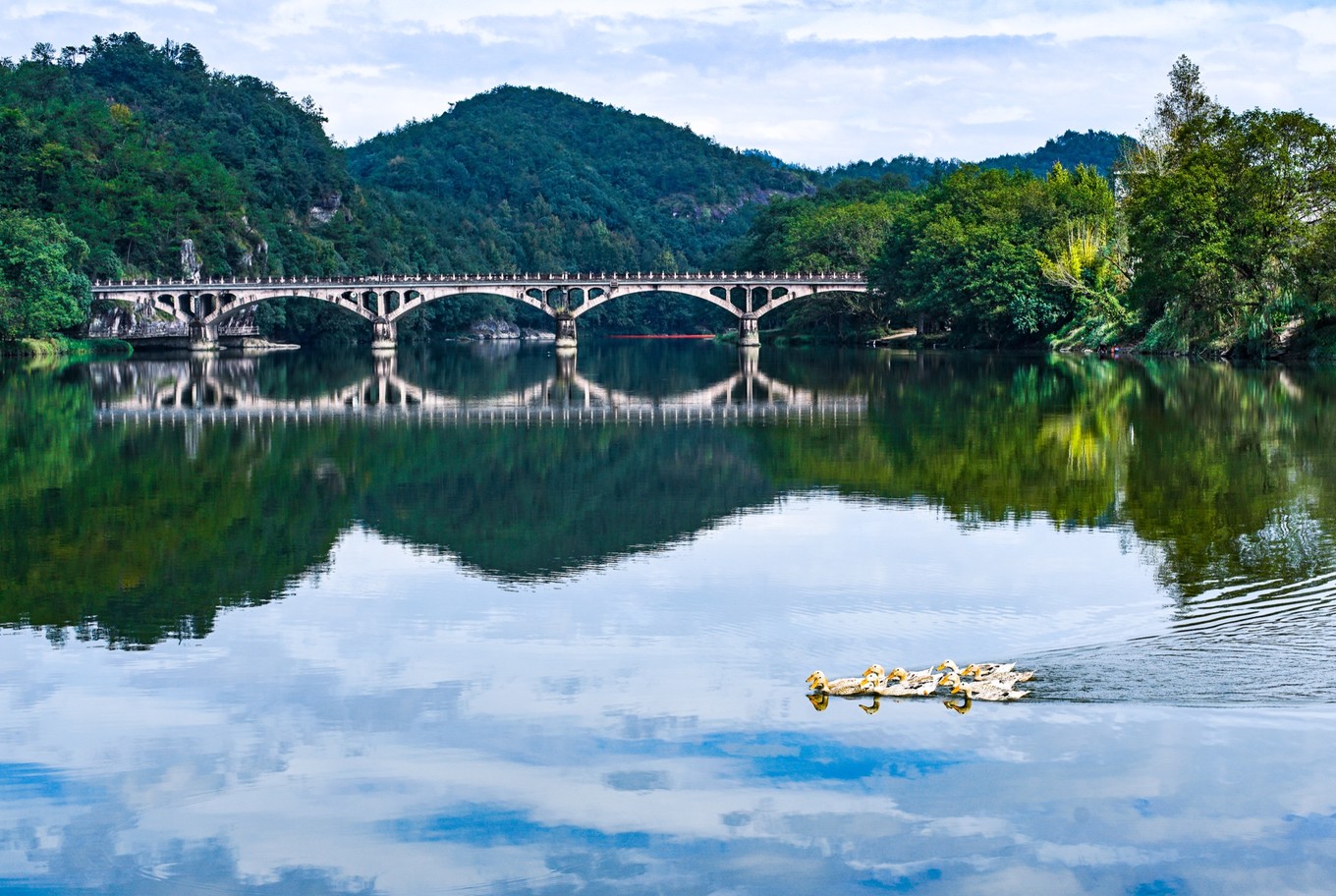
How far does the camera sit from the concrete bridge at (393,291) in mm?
109438

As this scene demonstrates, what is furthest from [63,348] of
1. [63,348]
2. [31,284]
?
[31,284]

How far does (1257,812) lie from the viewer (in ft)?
33.9

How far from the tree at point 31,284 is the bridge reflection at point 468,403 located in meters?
16.4

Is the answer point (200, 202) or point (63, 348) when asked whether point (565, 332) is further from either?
point (63, 348)

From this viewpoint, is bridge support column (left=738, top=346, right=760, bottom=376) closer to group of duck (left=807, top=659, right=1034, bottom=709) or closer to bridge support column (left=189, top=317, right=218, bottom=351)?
bridge support column (left=189, top=317, right=218, bottom=351)

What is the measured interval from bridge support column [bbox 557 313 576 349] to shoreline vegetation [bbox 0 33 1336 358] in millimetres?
18163

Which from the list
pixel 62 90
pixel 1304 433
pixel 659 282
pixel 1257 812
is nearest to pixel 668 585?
pixel 1257 812

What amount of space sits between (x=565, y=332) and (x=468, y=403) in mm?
70249

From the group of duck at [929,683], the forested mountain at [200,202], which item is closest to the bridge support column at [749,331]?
the forested mountain at [200,202]

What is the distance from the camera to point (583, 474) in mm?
29609

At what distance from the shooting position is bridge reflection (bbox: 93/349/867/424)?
44219 millimetres

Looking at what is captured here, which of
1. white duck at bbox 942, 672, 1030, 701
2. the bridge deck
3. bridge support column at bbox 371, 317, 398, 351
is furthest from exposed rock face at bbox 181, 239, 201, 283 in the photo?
white duck at bbox 942, 672, 1030, 701

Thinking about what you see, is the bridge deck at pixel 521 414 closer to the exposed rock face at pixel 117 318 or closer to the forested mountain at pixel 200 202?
the forested mountain at pixel 200 202

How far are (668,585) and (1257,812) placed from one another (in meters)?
8.57
